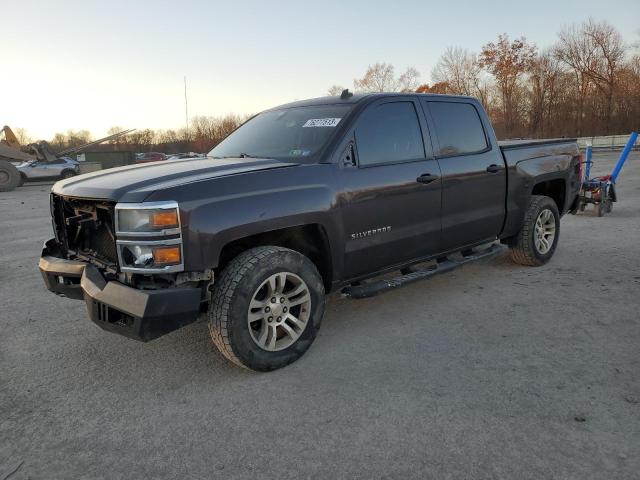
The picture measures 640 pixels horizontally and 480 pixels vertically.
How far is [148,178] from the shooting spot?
316cm

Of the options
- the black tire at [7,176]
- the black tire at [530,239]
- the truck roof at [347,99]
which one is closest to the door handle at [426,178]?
the truck roof at [347,99]

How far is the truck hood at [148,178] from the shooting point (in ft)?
9.72

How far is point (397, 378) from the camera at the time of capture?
312cm

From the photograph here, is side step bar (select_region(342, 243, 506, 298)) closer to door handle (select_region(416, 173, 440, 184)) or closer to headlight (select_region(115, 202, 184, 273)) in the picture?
door handle (select_region(416, 173, 440, 184))

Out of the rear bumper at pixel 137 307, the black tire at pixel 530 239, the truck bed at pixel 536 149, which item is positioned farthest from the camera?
the black tire at pixel 530 239

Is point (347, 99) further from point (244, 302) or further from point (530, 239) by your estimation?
point (530, 239)

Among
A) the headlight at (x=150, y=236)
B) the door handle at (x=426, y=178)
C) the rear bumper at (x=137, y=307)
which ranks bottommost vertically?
the rear bumper at (x=137, y=307)

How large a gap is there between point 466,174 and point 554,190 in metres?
2.27

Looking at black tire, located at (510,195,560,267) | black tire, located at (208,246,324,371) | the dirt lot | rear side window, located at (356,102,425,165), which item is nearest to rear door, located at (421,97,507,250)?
rear side window, located at (356,102,425,165)

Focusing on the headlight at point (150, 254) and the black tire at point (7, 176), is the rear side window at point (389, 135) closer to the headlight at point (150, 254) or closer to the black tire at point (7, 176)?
the headlight at point (150, 254)

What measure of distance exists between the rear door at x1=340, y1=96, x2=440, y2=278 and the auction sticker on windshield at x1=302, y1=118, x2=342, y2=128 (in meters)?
0.18

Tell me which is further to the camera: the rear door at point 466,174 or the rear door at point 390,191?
the rear door at point 466,174

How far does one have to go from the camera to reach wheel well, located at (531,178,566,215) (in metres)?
5.95

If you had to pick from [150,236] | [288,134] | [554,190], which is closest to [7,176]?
[288,134]
